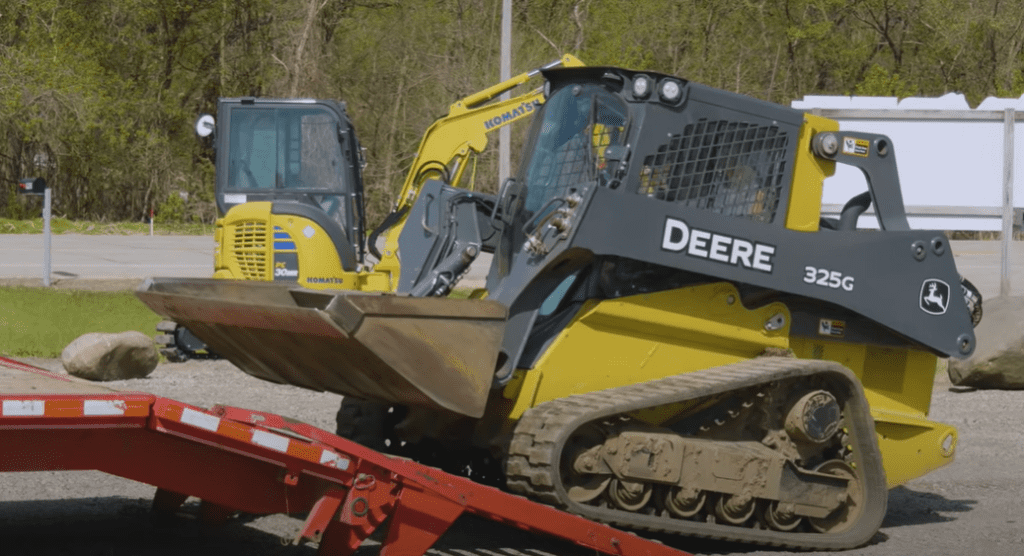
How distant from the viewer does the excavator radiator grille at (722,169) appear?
21.1ft

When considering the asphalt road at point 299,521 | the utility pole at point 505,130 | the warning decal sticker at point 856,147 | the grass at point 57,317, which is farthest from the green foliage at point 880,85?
the warning decal sticker at point 856,147

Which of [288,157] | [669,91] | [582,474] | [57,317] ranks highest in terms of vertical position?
[669,91]

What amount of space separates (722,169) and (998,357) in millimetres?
6782

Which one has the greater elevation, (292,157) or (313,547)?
(292,157)

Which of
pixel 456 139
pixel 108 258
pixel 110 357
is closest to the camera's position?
pixel 110 357

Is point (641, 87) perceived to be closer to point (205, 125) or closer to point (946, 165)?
point (205, 125)

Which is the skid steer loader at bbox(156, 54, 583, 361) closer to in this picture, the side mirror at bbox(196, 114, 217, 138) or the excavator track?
the side mirror at bbox(196, 114, 217, 138)

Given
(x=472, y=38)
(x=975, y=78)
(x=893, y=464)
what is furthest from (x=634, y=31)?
(x=893, y=464)

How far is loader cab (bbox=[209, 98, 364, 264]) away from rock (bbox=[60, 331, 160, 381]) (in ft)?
7.71

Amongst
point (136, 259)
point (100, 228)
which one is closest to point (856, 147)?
point (136, 259)

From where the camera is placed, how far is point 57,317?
15.3m

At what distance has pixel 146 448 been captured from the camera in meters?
5.14

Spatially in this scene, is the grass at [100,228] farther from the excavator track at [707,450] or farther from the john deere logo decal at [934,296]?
the john deere logo decal at [934,296]

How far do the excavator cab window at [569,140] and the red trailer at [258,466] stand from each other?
1606 mm
